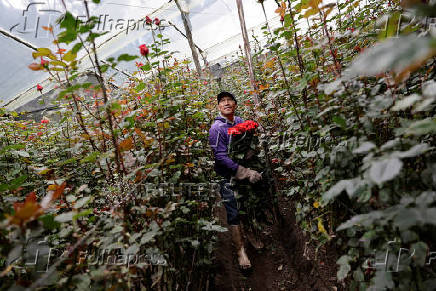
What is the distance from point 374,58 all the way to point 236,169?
1.97 meters

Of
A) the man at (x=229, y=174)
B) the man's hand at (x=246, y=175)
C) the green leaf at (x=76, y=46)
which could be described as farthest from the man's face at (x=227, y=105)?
the green leaf at (x=76, y=46)

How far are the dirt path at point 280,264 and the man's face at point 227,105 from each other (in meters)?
1.46

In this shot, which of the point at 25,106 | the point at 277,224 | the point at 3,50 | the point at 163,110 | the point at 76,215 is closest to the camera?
the point at 76,215

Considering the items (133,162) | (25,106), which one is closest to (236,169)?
(133,162)

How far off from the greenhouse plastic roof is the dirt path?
318 cm

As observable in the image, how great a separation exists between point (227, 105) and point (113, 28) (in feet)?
14.0

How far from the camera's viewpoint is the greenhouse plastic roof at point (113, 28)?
14.2ft

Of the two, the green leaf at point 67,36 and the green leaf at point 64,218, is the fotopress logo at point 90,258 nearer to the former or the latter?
the green leaf at point 64,218

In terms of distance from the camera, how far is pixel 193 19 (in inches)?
297

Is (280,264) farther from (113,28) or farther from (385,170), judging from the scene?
(113,28)

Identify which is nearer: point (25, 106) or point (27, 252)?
point (27, 252)

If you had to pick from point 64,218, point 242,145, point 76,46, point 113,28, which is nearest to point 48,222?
point 64,218

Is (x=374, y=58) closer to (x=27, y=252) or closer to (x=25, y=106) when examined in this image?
(x=27, y=252)

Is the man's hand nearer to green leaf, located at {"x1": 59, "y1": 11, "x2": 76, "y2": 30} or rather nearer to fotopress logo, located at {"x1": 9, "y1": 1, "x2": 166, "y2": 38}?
fotopress logo, located at {"x1": 9, "y1": 1, "x2": 166, "y2": 38}
